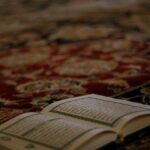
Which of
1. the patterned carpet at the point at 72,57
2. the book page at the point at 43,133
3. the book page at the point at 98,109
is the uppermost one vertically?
the patterned carpet at the point at 72,57

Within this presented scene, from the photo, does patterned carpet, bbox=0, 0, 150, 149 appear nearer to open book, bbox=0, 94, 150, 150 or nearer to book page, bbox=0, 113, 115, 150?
open book, bbox=0, 94, 150, 150

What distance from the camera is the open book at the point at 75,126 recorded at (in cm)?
171

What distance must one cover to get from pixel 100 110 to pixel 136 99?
52cm

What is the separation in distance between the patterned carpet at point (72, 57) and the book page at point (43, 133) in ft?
0.70

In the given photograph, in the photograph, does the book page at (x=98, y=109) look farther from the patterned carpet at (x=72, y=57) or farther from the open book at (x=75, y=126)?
the patterned carpet at (x=72, y=57)

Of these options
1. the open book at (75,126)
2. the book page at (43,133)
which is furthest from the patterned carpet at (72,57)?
the book page at (43,133)

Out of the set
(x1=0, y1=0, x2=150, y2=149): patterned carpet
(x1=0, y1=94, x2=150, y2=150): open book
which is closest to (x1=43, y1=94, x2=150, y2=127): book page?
(x1=0, y1=94, x2=150, y2=150): open book

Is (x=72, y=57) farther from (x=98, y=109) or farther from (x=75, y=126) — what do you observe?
(x=75, y=126)

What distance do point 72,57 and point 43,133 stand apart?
2051 millimetres

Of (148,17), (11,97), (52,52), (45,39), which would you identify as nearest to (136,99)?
(11,97)

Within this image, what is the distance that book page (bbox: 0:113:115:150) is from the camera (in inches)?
67.0

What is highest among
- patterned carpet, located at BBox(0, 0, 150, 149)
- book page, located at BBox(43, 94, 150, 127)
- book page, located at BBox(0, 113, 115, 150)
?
patterned carpet, located at BBox(0, 0, 150, 149)

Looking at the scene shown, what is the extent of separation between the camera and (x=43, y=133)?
1.78 meters

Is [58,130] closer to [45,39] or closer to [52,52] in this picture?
[52,52]
